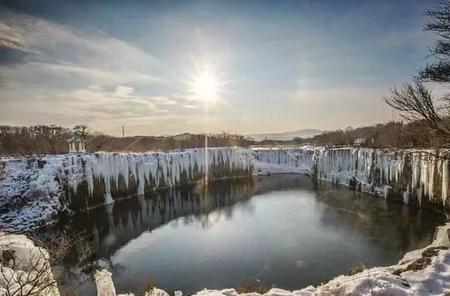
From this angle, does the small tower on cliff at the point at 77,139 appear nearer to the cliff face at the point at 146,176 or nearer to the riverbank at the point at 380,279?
the cliff face at the point at 146,176

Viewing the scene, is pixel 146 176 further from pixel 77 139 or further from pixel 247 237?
pixel 247 237

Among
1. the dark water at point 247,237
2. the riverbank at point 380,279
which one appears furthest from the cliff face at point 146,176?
the riverbank at point 380,279

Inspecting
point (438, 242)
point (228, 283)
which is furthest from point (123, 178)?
point (438, 242)

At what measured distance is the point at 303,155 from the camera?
1565 inches

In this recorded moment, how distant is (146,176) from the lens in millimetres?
28125

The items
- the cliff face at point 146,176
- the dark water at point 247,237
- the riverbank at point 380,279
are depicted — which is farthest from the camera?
the cliff face at point 146,176

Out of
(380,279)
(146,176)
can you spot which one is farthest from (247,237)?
(146,176)

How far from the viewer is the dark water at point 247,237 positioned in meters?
11.0

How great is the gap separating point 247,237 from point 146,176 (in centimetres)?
1505

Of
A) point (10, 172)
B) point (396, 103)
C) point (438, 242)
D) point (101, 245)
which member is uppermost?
point (396, 103)

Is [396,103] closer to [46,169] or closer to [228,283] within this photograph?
[228,283]

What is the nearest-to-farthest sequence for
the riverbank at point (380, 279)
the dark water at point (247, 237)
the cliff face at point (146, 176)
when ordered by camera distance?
the riverbank at point (380, 279) → the dark water at point (247, 237) → the cliff face at point (146, 176)

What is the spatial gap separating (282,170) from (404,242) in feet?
88.1

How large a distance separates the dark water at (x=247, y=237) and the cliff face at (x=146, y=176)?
4.31 ft
